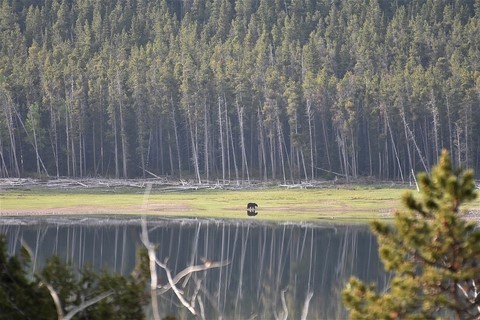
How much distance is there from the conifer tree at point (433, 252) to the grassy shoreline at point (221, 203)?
145ft

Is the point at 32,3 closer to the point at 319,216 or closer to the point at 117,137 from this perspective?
the point at 117,137

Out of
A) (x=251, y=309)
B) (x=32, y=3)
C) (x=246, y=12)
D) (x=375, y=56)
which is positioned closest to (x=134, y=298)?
(x=251, y=309)

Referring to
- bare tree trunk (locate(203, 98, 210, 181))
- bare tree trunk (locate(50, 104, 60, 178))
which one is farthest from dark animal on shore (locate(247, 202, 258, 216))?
bare tree trunk (locate(50, 104, 60, 178))

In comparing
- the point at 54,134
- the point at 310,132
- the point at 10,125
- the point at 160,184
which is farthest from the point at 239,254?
the point at 54,134

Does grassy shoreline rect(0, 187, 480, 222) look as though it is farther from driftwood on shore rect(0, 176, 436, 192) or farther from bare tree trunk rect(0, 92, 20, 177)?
bare tree trunk rect(0, 92, 20, 177)

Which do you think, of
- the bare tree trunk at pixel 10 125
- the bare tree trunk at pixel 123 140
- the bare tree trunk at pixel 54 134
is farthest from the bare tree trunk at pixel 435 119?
the bare tree trunk at pixel 10 125

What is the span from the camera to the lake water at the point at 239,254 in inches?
1179

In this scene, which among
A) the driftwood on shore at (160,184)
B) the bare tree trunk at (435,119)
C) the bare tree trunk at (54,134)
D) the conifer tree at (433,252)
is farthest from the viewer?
the bare tree trunk at (54,134)

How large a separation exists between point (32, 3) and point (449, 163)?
433 ft

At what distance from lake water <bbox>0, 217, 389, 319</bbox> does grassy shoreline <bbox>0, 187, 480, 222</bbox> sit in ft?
13.4

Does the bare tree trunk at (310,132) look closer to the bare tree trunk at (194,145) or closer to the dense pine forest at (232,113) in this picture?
the dense pine forest at (232,113)

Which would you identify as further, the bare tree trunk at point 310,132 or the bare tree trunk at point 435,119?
the bare tree trunk at point 310,132

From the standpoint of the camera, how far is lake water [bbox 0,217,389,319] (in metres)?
Answer: 30.0

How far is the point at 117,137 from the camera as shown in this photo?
98.1 meters
